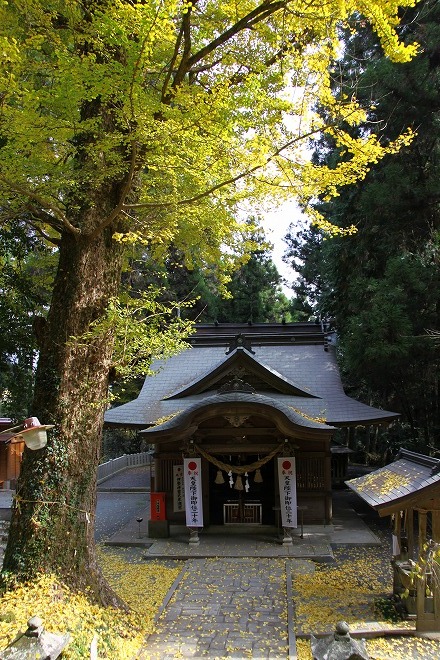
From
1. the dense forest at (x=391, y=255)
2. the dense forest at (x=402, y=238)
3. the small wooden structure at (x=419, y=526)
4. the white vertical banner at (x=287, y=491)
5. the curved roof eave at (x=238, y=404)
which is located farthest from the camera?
the dense forest at (x=402, y=238)

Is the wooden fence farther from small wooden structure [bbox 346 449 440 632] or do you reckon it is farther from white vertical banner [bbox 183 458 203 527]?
small wooden structure [bbox 346 449 440 632]

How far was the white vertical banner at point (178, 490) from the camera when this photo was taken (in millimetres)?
12742

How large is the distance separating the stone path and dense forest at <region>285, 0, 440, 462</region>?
668 cm

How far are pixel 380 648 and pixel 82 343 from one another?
5.45 metres

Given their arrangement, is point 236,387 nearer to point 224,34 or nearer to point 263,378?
point 263,378

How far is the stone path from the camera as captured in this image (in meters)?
6.32

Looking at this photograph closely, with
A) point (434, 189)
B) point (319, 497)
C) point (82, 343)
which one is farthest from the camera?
point (434, 189)

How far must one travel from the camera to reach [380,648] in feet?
20.0

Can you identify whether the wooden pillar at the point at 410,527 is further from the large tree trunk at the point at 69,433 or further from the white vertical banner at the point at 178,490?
the white vertical banner at the point at 178,490

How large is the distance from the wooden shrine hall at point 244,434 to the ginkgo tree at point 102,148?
211 inches

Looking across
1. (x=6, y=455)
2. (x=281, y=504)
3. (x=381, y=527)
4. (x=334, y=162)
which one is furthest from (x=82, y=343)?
(x=6, y=455)

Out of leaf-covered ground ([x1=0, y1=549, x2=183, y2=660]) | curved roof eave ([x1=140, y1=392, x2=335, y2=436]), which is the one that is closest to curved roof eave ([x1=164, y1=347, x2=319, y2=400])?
curved roof eave ([x1=140, y1=392, x2=335, y2=436])

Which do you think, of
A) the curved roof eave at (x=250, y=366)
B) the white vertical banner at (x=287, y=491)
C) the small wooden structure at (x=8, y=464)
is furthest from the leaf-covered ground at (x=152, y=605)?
the small wooden structure at (x=8, y=464)

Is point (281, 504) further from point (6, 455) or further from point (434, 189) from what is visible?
point (6, 455)
